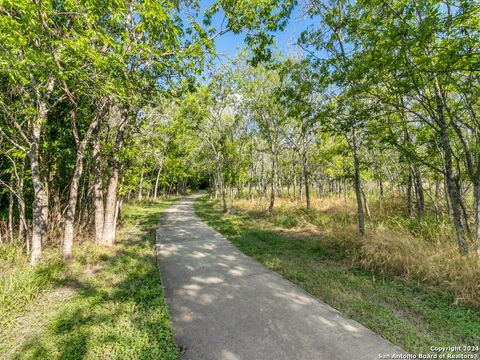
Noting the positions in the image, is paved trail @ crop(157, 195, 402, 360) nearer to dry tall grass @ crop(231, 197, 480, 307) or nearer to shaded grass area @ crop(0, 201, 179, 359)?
shaded grass area @ crop(0, 201, 179, 359)

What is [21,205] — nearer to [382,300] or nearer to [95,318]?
[95,318]

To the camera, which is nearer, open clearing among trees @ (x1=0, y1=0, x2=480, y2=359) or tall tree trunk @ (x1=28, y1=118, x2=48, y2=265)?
open clearing among trees @ (x1=0, y1=0, x2=480, y2=359)

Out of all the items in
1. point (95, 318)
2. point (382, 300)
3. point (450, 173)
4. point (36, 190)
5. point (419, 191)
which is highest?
point (450, 173)

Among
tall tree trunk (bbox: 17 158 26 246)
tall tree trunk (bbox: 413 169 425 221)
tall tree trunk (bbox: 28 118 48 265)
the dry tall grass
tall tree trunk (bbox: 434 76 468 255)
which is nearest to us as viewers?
the dry tall grass

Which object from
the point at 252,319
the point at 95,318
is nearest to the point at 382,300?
the point at 252,319

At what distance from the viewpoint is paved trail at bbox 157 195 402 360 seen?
2.44 metres

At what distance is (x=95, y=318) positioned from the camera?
10.0ft

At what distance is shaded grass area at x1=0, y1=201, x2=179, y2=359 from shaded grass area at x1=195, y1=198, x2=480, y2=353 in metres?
2.64

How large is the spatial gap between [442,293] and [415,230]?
3.41 m

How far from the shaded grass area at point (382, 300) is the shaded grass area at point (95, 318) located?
2639mm

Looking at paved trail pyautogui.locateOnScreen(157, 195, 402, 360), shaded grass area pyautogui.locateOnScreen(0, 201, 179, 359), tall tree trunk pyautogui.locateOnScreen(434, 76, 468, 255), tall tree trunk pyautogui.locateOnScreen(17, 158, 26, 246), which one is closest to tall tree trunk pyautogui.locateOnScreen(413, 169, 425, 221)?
tall tree trunk pyautogui.locateOnScreen(434, 76, 468, 255)

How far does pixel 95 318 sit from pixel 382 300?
4551mm

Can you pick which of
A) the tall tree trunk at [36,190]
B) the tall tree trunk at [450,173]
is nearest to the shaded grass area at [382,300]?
the tall tree trunk at [450,173]

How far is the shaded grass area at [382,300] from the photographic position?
2.73m
